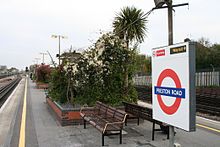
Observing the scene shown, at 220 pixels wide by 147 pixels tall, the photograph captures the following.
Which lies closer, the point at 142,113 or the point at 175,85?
the point at 175,85

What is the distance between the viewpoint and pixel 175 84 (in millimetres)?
3680

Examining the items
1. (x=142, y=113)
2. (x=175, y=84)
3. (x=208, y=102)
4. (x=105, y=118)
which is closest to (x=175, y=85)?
(x=175, y=84)

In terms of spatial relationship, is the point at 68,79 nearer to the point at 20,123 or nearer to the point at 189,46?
the point at 20,123

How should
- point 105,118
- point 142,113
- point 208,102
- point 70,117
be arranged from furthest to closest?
point 208,102, point 70,117, point 142,113, point 105,118

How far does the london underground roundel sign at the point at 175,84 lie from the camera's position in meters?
3.45

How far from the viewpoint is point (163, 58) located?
12.9 feet

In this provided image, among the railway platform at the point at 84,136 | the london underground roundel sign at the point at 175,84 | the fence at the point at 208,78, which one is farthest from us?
the fence at the point at 208,78

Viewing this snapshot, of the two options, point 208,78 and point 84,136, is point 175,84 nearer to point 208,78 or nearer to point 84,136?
point 84,136

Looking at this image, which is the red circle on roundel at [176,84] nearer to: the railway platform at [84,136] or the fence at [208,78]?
the railway platform at [84,136]

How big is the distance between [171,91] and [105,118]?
4759mm

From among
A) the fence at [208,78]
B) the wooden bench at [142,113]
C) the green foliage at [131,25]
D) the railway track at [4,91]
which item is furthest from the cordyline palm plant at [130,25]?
the fence at [208,78]

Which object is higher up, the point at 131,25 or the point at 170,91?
the point at 131,25

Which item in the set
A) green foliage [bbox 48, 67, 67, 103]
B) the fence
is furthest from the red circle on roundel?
the fence

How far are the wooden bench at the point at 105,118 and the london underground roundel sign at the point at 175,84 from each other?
320 centimetres
